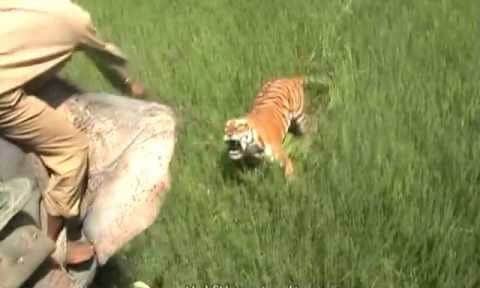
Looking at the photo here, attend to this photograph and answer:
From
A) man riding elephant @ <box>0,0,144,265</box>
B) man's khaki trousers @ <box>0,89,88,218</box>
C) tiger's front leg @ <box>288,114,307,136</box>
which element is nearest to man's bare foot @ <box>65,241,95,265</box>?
man riding elephant @ <box>0,0,144,265</box>

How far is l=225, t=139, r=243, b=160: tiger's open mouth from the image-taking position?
3467mm

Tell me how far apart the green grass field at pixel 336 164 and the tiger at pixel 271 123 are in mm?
69

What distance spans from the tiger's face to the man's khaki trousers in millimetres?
1128

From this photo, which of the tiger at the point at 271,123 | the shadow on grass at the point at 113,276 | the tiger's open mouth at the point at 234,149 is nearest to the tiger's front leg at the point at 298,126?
the tiger at the point at 271,123

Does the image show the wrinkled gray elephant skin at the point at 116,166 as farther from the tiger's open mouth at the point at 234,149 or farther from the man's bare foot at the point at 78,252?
the tiger's open mouth at the point at 234,149

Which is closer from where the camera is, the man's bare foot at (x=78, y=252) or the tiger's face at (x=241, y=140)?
the man's bare foot at (x=78, y=252)

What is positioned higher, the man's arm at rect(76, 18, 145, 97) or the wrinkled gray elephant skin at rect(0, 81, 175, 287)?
the man's arm at rect(76, 18, 145, 97)

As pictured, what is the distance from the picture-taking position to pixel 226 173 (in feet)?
11.2

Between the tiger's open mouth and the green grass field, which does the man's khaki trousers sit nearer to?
the green grass field

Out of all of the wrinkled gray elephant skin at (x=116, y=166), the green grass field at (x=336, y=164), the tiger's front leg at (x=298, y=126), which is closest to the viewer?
the wrinkled gray elephant skin at (x=116, y=166)

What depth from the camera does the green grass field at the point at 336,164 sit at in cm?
273

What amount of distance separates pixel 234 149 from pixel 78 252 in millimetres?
1141

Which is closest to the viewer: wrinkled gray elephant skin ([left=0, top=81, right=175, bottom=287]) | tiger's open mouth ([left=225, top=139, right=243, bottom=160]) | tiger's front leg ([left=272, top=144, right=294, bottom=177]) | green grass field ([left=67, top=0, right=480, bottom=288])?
wrinkled gray elephant skin ([left=0, top=81, right=175, bottom=287])

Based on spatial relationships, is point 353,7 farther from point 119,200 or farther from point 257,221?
point 119,200
